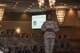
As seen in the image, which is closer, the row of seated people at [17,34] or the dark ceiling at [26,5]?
the row of seated people at [17,34]

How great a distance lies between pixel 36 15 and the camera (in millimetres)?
8203

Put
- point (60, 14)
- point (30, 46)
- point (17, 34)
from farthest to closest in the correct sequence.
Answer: point (60, 14), point (17, 34), point (30, 46)

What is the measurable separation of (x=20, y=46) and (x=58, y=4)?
216cm

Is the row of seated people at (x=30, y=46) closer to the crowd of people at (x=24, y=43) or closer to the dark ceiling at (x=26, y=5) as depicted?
the crowd of people at (x=24, y=43)

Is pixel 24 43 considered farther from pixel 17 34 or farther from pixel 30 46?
pixel 17 34

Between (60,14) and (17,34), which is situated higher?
(60,14)

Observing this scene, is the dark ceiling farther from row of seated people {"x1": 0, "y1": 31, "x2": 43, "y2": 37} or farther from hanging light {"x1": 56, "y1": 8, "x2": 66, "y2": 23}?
row of seated people {"x1": 0, "y1": 31, "x2": 43, "y2": 37}

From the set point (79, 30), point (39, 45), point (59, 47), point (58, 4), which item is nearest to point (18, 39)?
point (39, 45)

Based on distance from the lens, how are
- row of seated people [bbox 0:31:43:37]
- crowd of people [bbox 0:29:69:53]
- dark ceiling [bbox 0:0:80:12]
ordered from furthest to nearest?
dark ceiling [bbox 0:0:80:12], row of seated people [bbox 0:31:43:37], crowd of people [bbox 0:29:69:53]

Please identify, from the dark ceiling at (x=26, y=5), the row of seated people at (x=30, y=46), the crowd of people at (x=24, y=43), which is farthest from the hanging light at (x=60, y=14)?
the row of seated people at (x=30, y=46)

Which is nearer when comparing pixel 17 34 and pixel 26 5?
pixel 17 34

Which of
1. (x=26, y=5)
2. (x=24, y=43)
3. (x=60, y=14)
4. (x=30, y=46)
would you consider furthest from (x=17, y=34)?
(x=60, y=14)

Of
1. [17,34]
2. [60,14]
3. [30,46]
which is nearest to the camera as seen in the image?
[30,46]

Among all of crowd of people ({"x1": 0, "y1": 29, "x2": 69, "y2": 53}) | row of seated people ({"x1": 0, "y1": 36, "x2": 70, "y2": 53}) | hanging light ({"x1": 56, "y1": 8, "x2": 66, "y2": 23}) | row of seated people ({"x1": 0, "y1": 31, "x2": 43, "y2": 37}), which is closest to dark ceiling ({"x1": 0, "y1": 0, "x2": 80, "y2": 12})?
hanging light ({"x1": 56, "y1": 8, "x2": 66, "y2": 23})
